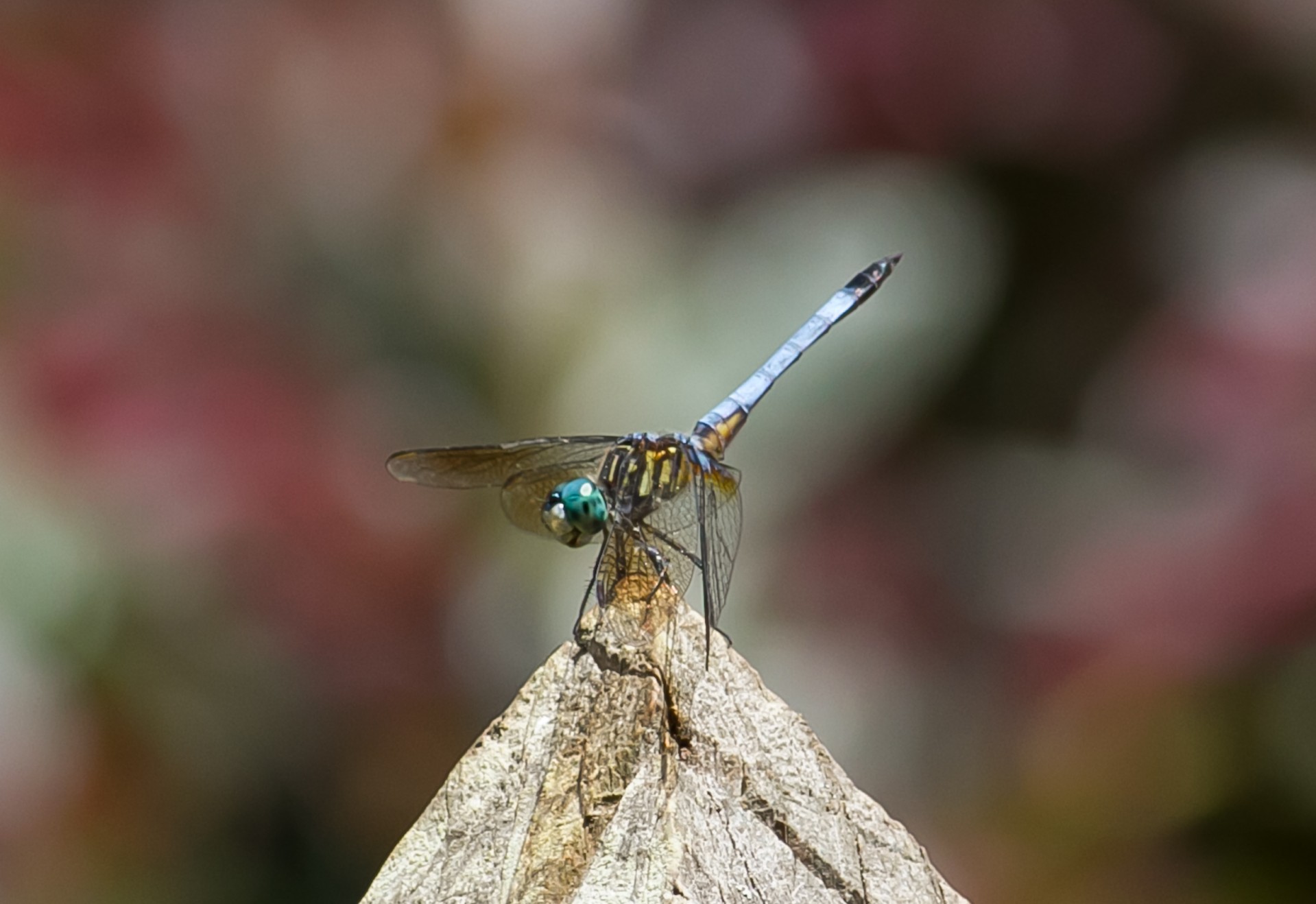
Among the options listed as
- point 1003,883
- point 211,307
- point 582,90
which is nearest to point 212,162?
point 211,307

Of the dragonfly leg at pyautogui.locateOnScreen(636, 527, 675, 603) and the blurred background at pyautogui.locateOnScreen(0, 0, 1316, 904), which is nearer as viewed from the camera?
the dragonfly leg at pyautogui.locateOnScreen(636, 527, 675, 603)

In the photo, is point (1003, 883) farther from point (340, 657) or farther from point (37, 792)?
point (37, 792)

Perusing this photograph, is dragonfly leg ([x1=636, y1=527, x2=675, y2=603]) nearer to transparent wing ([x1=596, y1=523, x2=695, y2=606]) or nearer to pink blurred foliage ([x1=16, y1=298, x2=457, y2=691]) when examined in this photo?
transparent wing ([x1=596, y1=523, x2=695, y2=606])

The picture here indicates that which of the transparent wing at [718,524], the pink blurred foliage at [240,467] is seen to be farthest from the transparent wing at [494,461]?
the pink blurred foliage at [240,467]

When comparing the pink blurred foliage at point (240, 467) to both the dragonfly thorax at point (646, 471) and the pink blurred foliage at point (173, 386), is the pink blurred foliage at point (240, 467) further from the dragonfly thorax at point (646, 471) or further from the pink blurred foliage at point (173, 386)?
the dragonfly thorax at point (646, 471)

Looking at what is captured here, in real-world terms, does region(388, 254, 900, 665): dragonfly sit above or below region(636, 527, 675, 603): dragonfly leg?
above

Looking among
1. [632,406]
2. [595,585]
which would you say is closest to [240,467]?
[632,406]

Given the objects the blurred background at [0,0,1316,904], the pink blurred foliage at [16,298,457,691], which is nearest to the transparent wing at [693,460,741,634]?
the blurred background at [0,0,1316,904]
